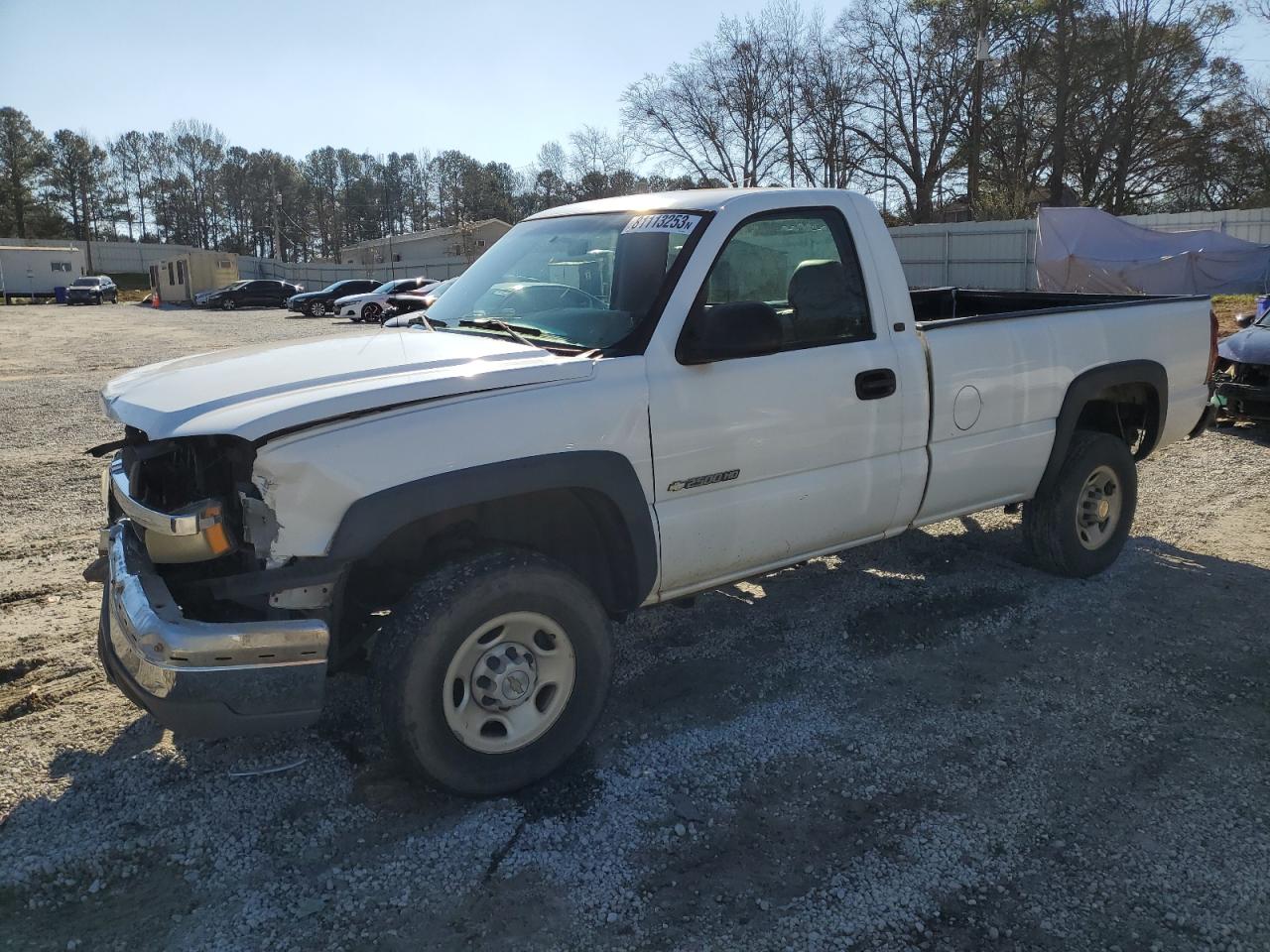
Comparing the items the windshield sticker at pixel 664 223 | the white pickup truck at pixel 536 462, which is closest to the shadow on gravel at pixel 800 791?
the white pickup truck at pixel 536 462

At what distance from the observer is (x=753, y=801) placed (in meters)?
3.29

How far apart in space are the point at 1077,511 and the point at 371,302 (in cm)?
3082

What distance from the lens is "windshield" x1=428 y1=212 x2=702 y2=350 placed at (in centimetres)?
364

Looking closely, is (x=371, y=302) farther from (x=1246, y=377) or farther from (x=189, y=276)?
(x=1246, y=377)

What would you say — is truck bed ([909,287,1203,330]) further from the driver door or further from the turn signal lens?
the turn signal lens

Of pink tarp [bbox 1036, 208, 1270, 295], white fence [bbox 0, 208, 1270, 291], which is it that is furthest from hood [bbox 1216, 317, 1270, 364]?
white fence [bbox 0, 208, 1270, 291]

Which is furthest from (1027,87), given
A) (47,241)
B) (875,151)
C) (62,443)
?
(47,241)

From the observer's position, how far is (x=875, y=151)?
46594 mm

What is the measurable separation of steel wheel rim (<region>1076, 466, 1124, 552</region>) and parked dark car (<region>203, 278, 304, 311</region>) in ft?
152

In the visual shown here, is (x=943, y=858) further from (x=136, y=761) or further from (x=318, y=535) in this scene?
(x=136, y=761)

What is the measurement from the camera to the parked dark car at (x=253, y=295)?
46188 millimetres

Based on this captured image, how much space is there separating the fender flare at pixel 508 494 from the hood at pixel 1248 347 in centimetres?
850

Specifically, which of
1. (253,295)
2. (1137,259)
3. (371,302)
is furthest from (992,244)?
(253,295)

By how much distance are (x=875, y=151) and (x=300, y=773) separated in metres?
48.3
